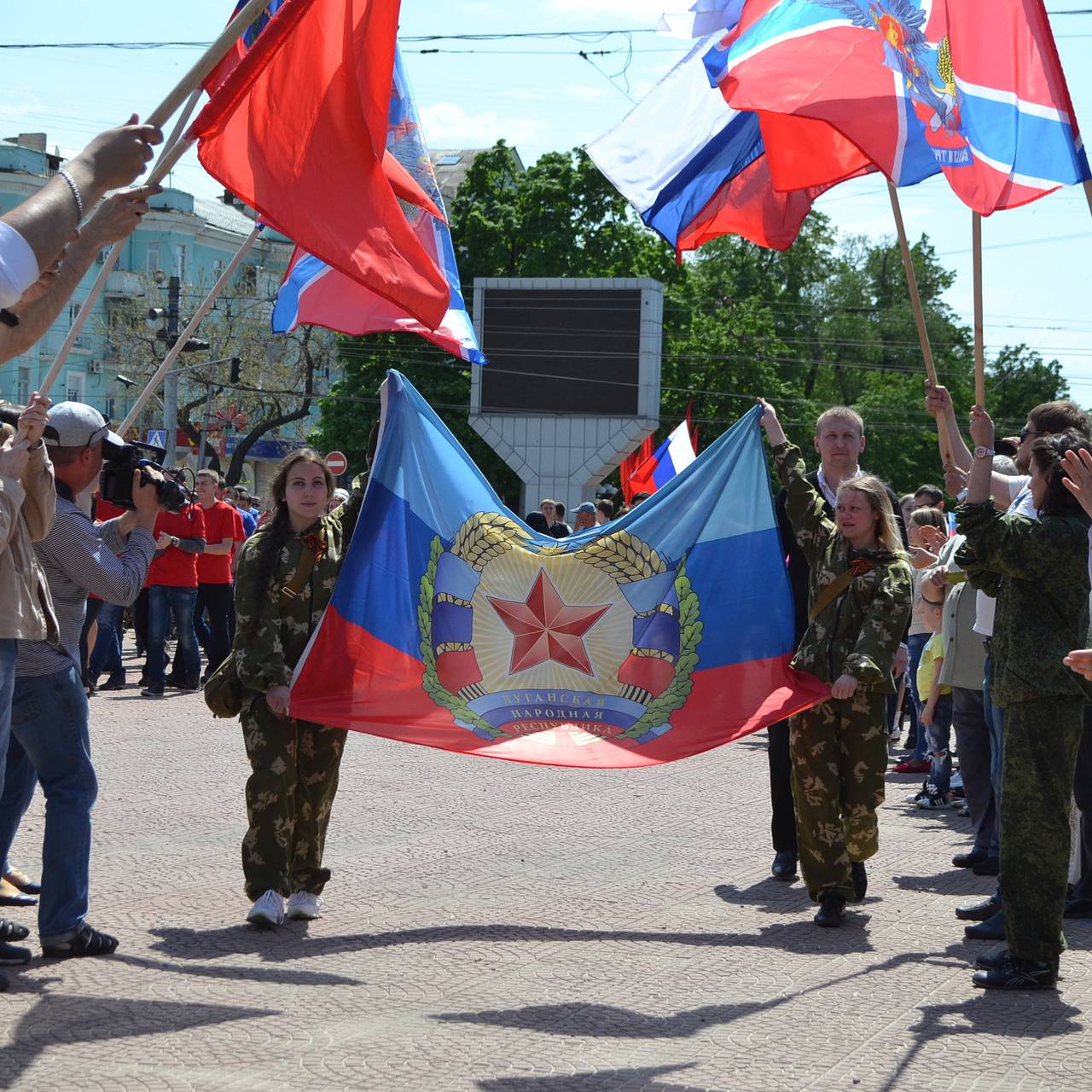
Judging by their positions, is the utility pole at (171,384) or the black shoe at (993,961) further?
the utility pole at (171,384)

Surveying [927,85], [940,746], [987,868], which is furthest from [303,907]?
[940,746]

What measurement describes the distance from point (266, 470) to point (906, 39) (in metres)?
67.9

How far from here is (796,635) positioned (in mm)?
7574

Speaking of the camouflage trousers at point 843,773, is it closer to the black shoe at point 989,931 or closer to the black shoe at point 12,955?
the black shoe at point 989,931

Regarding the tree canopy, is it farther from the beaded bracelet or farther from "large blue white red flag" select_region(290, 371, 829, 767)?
the beaded bracelet

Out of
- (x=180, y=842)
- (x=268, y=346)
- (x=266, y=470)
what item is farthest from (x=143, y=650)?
(x=266, y=470)

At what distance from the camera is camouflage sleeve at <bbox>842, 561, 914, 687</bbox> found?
6.89 metres

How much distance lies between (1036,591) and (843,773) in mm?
1642

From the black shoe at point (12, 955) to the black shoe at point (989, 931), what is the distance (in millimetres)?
3779

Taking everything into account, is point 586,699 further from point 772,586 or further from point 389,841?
point 389,841

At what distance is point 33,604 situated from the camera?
18.1 feet

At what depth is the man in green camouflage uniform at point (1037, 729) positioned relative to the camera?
573cm

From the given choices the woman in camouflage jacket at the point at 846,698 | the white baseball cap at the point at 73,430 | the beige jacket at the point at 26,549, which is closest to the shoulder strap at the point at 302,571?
the white baseball cap at the point at 73,430

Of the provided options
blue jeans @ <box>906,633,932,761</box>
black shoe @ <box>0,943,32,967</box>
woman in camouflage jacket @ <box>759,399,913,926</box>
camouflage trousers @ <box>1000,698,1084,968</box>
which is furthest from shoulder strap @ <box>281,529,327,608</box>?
blue jeans @ <box>906,633,932,761</box>
